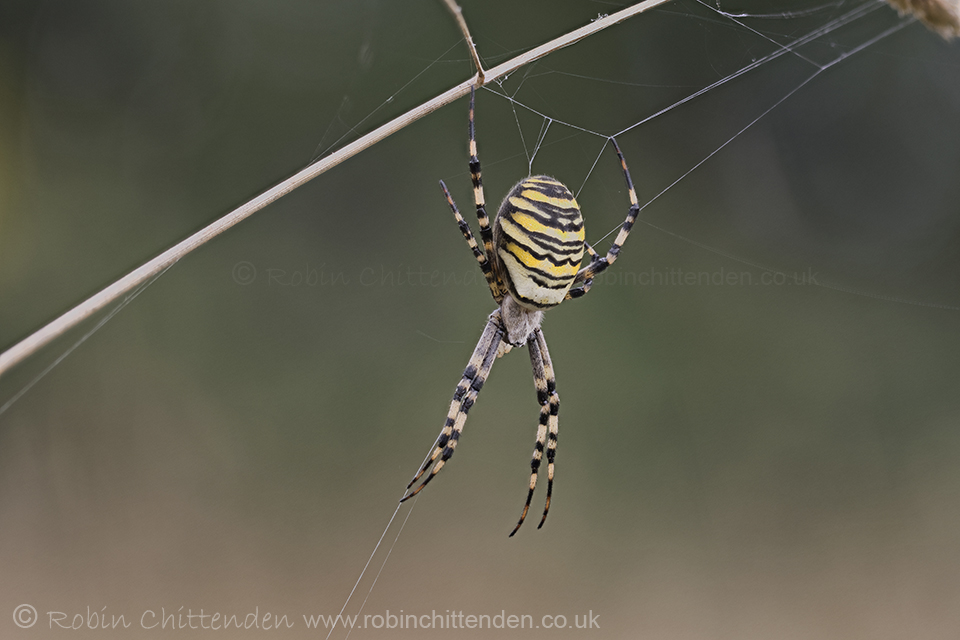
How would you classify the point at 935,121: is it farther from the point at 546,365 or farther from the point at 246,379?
the point at 246,379

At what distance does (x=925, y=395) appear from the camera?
21.0 feet

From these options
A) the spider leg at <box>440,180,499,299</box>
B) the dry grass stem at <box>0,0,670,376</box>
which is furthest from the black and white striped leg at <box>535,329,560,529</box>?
the dry grass stem at <box>0,0,670,376</box>

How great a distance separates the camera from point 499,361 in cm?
500

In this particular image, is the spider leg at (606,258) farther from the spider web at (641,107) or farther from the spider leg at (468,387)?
the spider web at (641,107)

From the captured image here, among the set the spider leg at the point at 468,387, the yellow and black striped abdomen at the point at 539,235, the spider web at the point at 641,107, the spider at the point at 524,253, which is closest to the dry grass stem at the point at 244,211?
the spider at the point at 524,253

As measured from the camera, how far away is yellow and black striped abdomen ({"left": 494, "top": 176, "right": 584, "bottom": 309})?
8.09 ft


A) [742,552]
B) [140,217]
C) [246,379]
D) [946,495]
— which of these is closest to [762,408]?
[742,552]

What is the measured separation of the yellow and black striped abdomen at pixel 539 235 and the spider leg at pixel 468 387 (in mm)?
681

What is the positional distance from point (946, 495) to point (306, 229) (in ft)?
23.6

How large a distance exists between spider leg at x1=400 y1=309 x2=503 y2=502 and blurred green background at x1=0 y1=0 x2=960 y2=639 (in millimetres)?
2530

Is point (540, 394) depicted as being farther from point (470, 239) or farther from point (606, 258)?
point (470, 239)

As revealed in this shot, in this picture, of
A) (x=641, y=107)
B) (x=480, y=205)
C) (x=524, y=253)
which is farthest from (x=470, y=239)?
(x=641, y=107)

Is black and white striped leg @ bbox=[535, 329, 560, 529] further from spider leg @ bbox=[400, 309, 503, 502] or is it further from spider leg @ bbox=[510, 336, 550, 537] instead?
spider leg @ bbox=[400, 309, 503, 502]

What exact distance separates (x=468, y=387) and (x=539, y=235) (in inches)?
43.9
